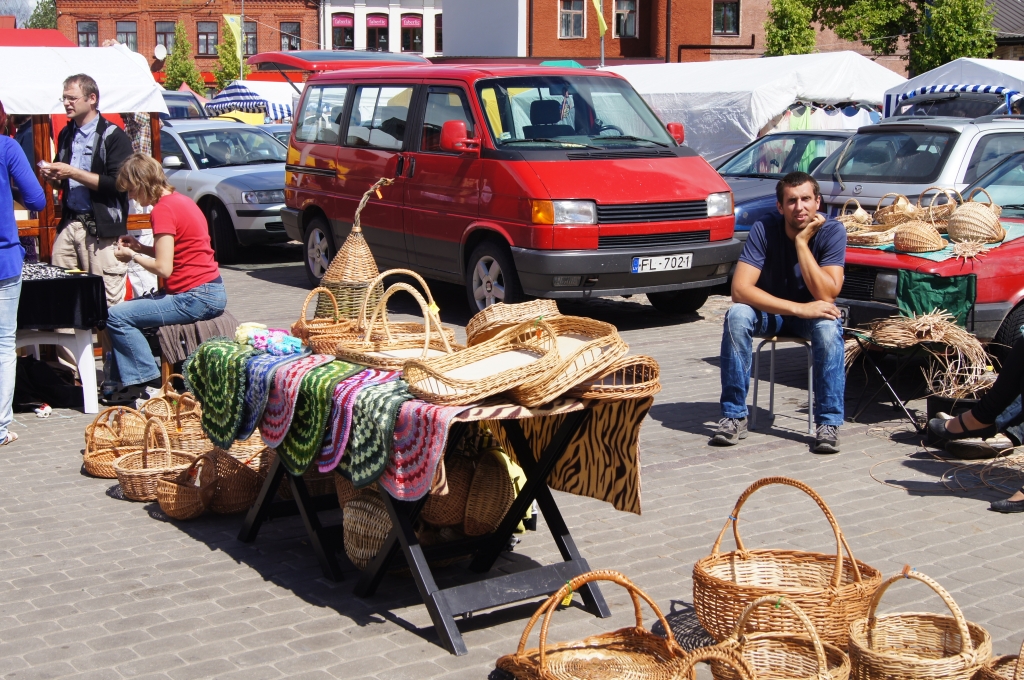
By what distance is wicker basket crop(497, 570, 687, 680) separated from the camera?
3.57m

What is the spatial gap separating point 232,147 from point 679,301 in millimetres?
7814

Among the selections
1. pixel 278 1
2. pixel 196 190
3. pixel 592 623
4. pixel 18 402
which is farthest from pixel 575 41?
pixel 592 623

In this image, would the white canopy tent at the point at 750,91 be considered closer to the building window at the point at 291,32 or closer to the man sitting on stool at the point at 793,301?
the man sitting on stool at the point at 793,301

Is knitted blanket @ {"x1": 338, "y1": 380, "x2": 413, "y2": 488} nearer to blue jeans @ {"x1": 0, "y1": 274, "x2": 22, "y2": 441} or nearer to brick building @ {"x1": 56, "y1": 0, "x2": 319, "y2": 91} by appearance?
blue jeans @ {"x1": 0, "y1": 274, "x2": 22, "y2": 441}

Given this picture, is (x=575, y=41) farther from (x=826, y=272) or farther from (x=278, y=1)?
(x=826, y=272)

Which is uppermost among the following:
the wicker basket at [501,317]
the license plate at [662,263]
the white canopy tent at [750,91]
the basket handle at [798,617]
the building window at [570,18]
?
the building window at [570,18]

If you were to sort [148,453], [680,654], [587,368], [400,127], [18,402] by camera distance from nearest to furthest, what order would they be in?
[680,654], [587,368], [148,453], [18,402], [400,127]

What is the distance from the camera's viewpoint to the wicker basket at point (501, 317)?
4840 mm

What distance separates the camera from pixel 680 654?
362 cm

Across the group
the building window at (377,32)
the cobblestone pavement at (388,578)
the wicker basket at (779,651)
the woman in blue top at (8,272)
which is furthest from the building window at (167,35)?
the wicker basket at (779,651)

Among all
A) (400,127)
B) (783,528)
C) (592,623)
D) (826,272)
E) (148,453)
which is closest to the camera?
(592,623)

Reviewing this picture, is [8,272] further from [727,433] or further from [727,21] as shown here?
[727,21]

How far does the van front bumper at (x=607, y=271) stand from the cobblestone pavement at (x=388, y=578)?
2.51 m

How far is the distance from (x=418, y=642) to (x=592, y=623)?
680mm
